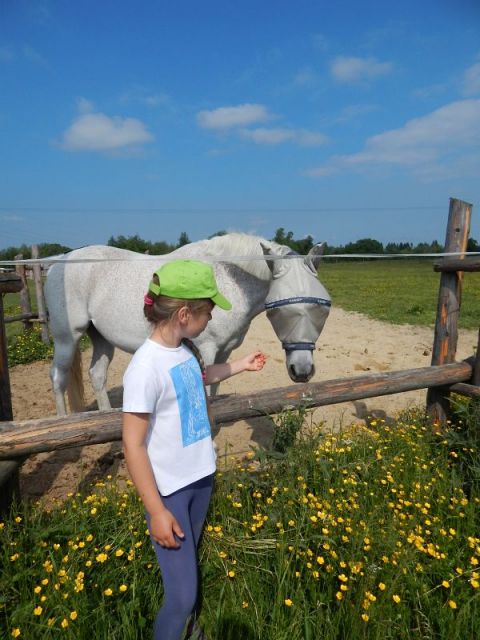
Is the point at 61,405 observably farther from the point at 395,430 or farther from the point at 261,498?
the point at 395,430

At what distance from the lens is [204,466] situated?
1.52 m

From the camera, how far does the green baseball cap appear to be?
4.54ft

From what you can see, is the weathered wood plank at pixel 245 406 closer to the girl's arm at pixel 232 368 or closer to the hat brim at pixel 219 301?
the girl's arm at pixel 232 368

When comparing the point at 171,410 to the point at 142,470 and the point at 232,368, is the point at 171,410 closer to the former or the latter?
the point at 142,470

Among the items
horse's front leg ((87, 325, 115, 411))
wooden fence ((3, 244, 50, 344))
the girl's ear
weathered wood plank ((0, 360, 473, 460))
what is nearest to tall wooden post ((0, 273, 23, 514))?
weathered wood plank ((0, 360, 473, 460))

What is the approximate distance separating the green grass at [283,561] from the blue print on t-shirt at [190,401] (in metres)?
0.84

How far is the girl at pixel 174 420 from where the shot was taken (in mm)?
1343

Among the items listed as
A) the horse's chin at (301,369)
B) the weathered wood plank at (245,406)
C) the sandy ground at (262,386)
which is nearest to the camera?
the weathered wood plank at (245,406)

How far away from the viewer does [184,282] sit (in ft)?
4.55

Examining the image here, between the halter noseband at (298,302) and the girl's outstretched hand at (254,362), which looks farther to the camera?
the halter noseband at (298,302)

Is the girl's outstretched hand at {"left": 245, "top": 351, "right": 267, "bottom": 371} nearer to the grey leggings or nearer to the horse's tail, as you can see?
the grey leggings

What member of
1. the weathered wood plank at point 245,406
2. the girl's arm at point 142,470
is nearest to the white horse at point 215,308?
the weathered wood plank at point 245,406

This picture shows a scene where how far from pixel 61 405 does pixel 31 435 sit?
7.07 feet

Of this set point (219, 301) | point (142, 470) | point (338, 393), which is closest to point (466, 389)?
point (338, 393)
